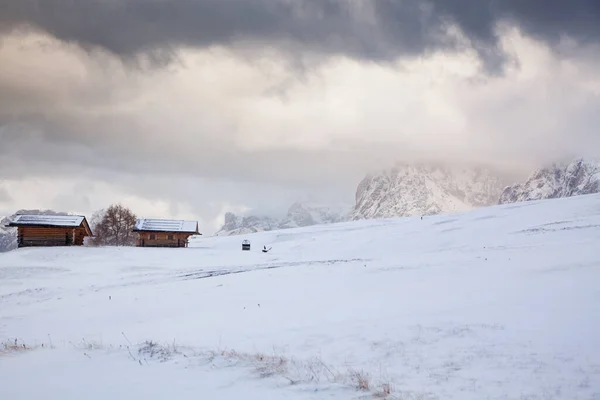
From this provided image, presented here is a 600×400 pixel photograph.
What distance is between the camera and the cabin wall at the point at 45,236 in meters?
56.4

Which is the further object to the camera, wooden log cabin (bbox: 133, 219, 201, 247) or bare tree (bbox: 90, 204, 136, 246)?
bare tree (bbox: 90, 204, 136, 246)

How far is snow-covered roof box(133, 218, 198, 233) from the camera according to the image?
6300cm

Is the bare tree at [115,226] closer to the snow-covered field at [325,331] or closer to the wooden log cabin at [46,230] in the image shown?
the wooden log cabin at [46,230]

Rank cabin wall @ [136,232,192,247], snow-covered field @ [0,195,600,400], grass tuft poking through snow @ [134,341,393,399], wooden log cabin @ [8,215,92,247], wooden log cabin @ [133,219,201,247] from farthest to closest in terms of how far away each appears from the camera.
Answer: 1. cabin wall @ [136,232,192,247]
2. wooden log cabin @ [133,219,201,247]
3. wooden log cabin @ [8,215,92,247]
4. snow-covered field @ [0,195,600,400]
5. grass tuft poking through snow @ [134,341,393,399]

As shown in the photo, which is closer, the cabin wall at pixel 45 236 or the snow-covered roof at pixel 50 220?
the cabin wall at pixel 45 236

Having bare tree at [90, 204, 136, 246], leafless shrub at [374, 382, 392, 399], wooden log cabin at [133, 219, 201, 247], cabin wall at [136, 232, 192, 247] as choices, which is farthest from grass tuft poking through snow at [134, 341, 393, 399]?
bare tree at [90, 204, 136, 246]

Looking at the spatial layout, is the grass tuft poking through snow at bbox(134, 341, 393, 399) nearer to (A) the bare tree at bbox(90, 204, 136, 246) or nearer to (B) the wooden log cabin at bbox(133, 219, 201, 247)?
(B) the wooden log cabin at bbox(133, 219, 201, 247)

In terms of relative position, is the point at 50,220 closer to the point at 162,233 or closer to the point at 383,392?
the point at 162,233

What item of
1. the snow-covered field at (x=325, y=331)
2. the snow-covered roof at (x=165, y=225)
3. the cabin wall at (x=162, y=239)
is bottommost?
the snow-covered field at (x=325, y=331)

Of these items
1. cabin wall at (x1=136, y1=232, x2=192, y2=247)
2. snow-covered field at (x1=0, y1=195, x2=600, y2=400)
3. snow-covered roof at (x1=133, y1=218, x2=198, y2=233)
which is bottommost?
snow-covered field at (x1=0, y1=195, x2=600, y2=400)

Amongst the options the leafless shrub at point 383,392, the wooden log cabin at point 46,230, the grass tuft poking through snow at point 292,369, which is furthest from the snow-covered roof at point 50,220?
the leafless shrub at point 383,392

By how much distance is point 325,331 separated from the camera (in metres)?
13.6

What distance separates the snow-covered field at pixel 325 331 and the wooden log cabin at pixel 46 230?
26.9 m

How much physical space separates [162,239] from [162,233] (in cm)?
86
